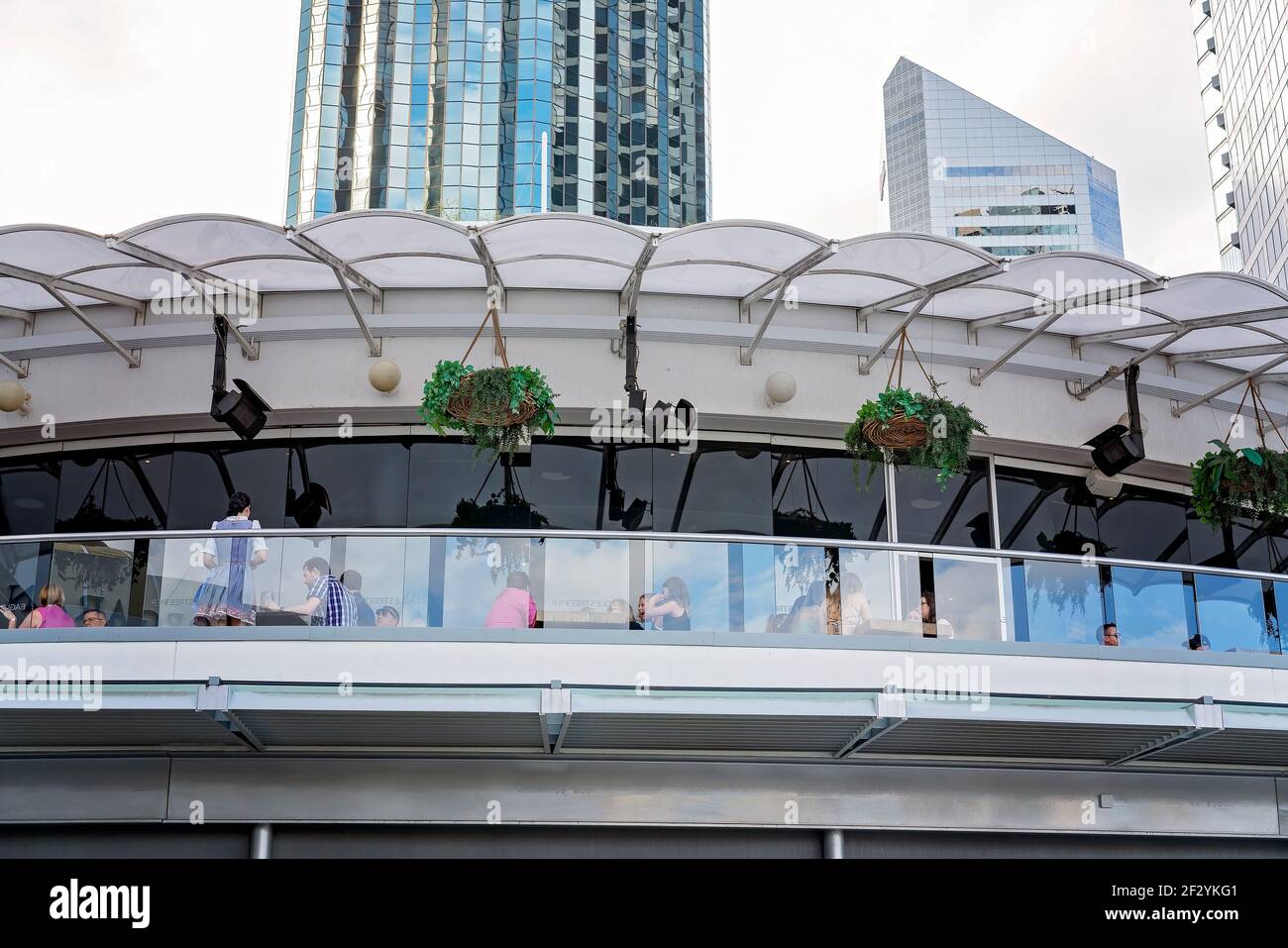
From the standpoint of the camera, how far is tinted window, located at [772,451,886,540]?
13.2 metres

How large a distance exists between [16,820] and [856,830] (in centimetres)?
704

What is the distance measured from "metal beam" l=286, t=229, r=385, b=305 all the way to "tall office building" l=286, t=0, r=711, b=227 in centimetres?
6658

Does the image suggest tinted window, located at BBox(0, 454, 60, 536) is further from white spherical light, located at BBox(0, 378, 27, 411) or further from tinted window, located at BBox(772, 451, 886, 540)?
tinted window, located at BBox(772, 451, 886, 540)

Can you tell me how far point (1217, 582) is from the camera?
1080 centimetres

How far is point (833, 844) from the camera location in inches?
417

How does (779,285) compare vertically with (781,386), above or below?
above

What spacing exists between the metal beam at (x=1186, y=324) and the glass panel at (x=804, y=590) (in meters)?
4.77

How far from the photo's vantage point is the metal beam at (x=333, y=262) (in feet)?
35.6

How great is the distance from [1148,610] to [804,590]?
3105mm

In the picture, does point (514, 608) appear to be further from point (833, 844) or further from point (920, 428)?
point (920, 428)

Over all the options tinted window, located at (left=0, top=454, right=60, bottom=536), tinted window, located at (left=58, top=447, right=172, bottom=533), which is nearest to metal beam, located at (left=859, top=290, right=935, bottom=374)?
tinted window, located at (left=58, top=447, right=172, bottom=533)

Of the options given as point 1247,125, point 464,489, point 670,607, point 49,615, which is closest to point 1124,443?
point 670,607

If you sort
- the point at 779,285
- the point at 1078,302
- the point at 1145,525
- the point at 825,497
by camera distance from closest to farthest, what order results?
1. the point at 1078,302
2. the point at 779,285
3. the point at 825,497
4. the point at 1145,525
